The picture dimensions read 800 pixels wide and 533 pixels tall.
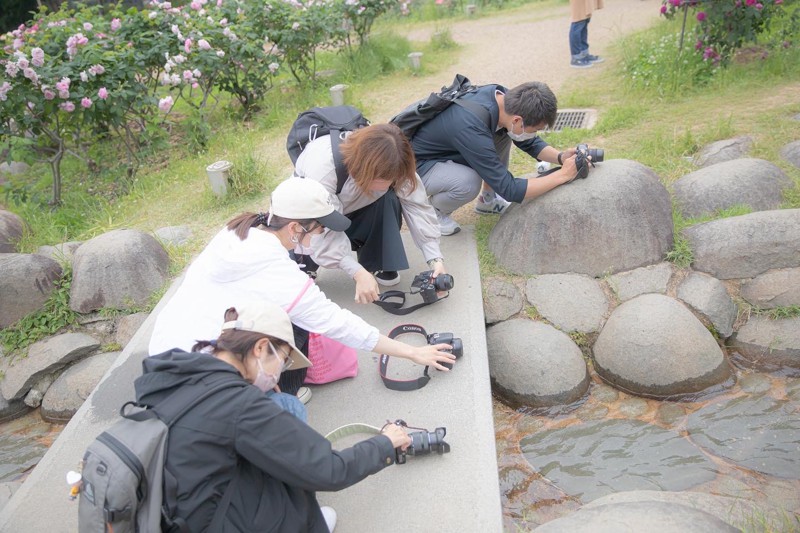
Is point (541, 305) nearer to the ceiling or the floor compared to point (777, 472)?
nearer to the ceiling

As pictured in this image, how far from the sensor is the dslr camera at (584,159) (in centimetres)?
387

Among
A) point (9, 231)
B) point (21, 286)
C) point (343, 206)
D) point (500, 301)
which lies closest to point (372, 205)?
point (343, 206)

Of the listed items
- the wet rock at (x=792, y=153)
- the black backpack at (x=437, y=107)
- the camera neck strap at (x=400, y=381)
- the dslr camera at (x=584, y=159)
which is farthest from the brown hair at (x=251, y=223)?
the wet rock at (x=792, y=153)

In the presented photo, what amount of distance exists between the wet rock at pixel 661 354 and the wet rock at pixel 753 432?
18 cm

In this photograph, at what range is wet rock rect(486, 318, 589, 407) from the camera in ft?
11.6

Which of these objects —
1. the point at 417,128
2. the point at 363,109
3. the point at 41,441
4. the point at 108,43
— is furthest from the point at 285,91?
the point at 41,441

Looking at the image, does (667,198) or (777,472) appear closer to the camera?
(777,472)

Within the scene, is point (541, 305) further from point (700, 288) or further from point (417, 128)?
point (417, 128)

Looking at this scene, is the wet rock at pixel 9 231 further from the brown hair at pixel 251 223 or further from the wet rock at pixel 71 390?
the brown hair at pixel 251 223

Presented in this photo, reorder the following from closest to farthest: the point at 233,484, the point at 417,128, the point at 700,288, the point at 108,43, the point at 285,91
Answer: the point at 233,484 < the point at 700,288 < the point at 417,128 < the point at 108,43 < the point at 285,91

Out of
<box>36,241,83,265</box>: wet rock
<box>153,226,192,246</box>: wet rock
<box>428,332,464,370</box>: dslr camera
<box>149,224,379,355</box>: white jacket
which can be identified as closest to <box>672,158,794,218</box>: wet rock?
<box>428,332,464,370</box>: dslr camera

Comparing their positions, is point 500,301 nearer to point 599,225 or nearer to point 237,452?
point 599,225

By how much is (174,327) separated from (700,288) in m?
2.90

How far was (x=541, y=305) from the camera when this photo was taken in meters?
3.89
